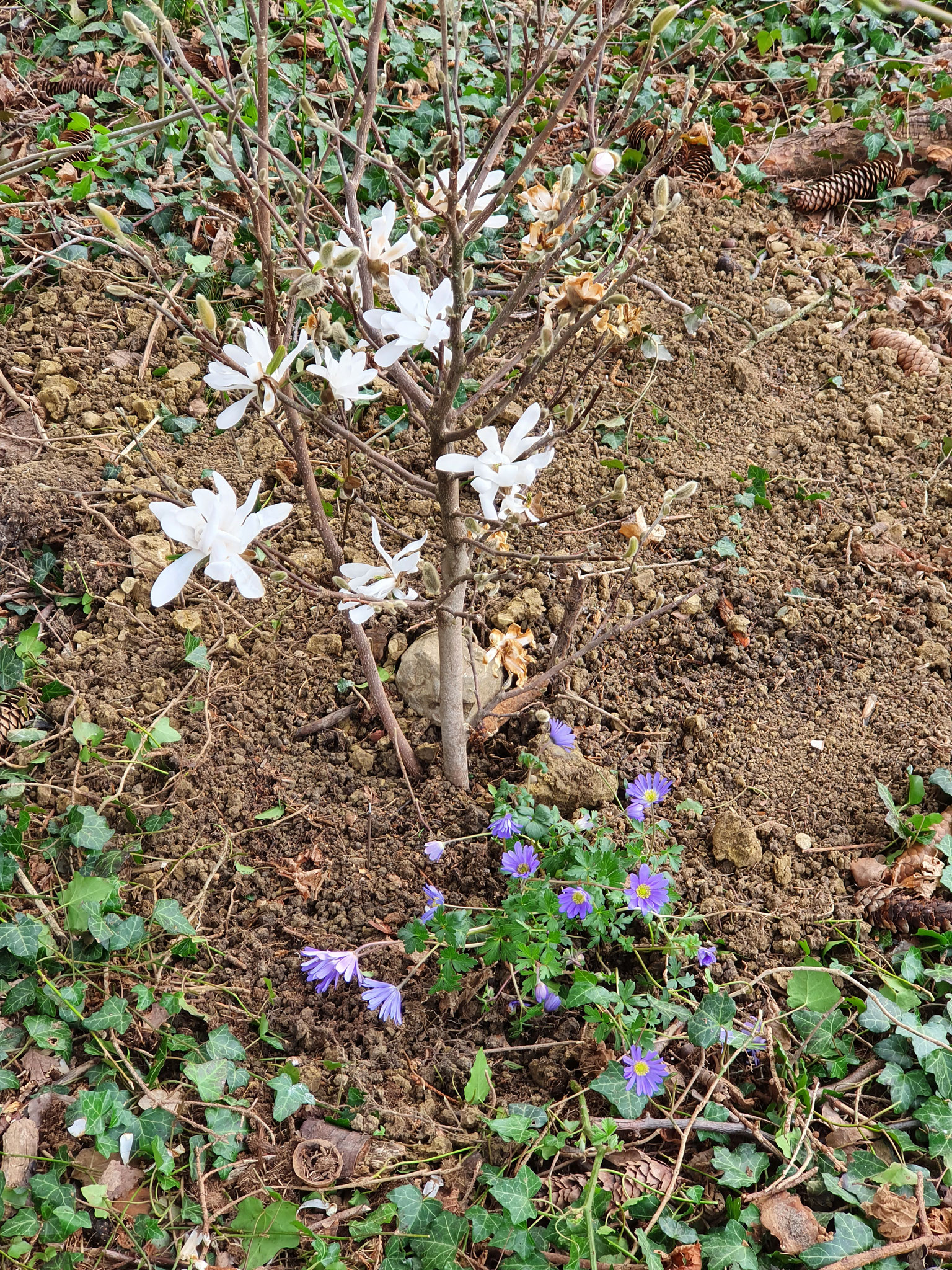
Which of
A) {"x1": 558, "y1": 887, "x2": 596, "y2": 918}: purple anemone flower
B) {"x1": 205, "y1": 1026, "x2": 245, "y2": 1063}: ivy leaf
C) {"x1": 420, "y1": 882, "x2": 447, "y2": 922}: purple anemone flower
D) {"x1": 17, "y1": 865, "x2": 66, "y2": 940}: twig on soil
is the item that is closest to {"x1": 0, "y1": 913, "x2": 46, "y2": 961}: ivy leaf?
{"x1": 17, "y1": 865, "x2": 66, "y2": 940}: twig on soil

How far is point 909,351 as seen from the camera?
2.93 metres

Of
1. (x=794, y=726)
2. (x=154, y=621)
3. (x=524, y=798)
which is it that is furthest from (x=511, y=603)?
(x=154, y=621)

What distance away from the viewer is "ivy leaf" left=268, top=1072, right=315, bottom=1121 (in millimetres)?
1682

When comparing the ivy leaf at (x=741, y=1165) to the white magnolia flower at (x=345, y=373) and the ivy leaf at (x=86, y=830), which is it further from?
A: the white magnolia flower at (x=345, y=373)

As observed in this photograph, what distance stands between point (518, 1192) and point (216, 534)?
1.17m

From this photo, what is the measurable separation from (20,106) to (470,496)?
2418 millimetres

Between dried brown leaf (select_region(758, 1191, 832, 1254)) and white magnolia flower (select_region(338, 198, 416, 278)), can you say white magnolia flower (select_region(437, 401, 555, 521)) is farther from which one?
dried brown leaf (select_region(758, 1191, 832, 1254))

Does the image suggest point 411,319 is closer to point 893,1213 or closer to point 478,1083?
point 478,1083

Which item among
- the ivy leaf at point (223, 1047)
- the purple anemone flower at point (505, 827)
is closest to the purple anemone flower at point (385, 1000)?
the ivy leaf at point (223, 1047)

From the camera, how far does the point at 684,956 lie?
189 cm

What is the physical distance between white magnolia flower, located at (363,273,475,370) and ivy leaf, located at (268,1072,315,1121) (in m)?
1.26

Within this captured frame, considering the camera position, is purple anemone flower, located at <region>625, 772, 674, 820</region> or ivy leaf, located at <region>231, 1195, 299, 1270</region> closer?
ivy leaf, located at <region>231, 1195, 299, 1270</region>

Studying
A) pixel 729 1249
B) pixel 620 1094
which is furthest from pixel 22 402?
pixel 729 1249

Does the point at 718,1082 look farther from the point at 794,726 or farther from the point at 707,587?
the point at 707,587
